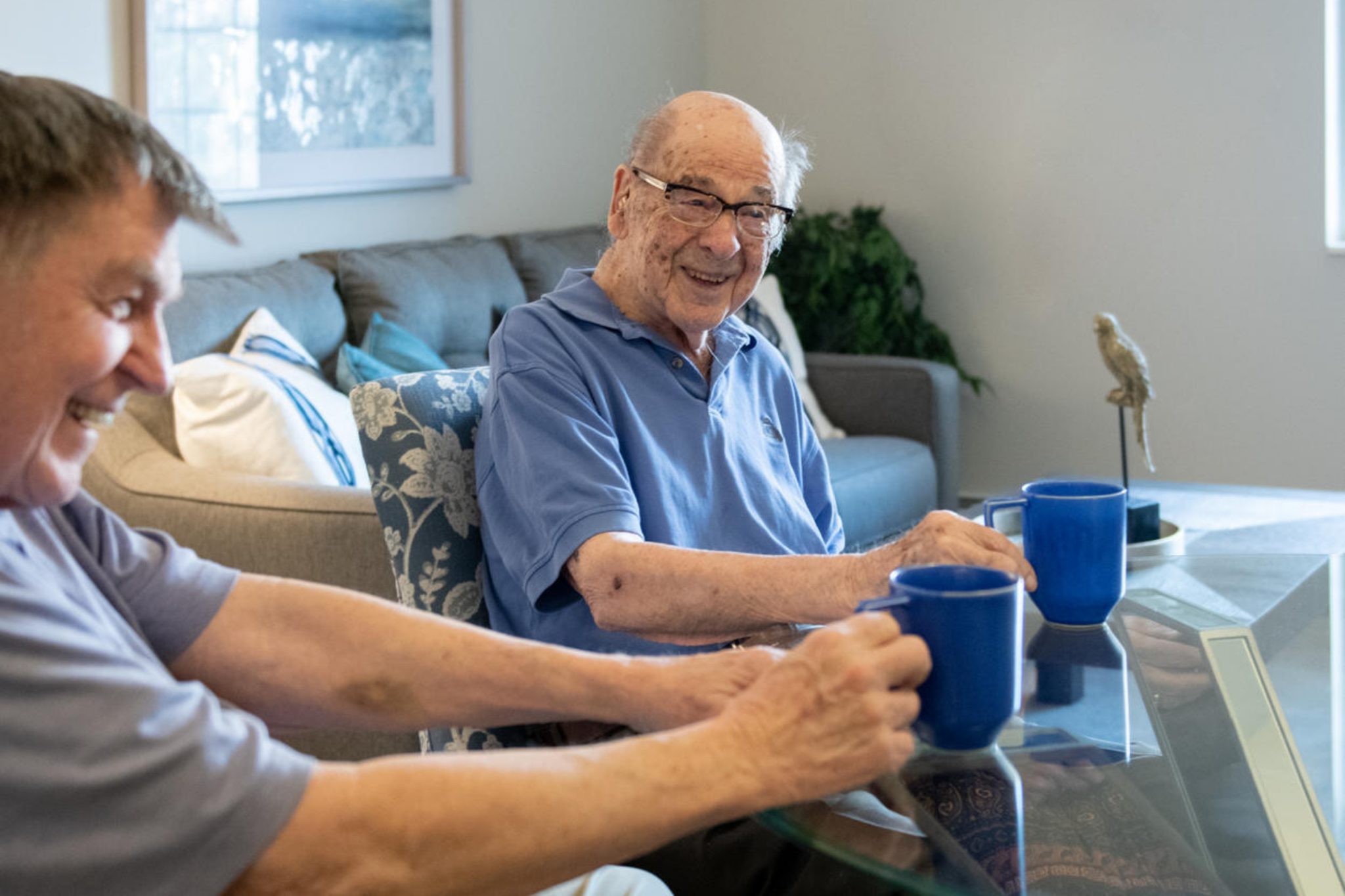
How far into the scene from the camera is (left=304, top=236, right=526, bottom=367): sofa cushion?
3.53 metres

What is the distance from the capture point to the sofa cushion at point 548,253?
159 inches

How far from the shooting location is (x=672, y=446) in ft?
5.60

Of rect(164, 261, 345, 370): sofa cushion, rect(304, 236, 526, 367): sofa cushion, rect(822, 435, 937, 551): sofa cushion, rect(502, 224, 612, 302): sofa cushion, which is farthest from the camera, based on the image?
rect(502, 224, 612, 302): sofa cushion

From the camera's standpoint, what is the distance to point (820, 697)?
2.90ft

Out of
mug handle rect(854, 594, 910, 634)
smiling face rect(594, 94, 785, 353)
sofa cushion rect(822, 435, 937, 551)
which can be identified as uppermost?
smiling face rect(594, 94, 785, 353)

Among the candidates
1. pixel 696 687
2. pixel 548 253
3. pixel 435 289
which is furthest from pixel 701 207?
pixel 548 253

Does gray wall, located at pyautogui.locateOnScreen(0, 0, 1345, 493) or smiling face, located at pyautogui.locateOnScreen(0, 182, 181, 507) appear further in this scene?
gray wall, located at pyautogui.locateOnScreen(0, 0, 1345, 493)

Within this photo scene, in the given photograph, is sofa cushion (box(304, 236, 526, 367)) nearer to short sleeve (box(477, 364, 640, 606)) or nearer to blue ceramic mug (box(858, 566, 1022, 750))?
short sleeve (box(477, 364, 640, 606))

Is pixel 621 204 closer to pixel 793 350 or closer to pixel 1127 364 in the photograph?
pixel 1127 364

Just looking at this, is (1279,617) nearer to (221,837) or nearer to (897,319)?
(221,837)

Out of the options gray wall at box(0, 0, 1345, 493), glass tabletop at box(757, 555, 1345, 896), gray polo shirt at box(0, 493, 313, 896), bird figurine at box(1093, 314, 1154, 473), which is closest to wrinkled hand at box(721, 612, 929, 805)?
glass tabletop at box(757, 555, 1345, 896)

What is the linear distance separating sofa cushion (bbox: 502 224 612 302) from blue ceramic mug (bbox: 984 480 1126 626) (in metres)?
2.63

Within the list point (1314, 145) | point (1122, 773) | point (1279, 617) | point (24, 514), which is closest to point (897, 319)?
point (1314, 145)

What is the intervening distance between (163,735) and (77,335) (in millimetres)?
227
